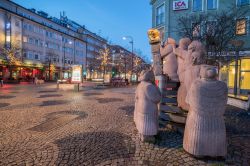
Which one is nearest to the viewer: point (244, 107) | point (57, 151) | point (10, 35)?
point (57, 151)

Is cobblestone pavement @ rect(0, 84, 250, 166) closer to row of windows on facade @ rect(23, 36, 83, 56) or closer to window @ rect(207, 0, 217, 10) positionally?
window @ rect(207, 0, 217, 10)

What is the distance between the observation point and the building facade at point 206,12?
757 inches

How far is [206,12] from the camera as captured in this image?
20719 mm

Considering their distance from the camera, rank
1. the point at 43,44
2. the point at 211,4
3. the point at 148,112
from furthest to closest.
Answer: the point at 43,44, the point at 211,4, the point at 148,112

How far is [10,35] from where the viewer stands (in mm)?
37062

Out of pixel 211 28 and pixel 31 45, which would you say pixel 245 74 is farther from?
pixel 31 45

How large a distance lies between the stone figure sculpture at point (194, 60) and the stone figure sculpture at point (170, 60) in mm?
1120

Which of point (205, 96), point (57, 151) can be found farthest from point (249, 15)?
point (57, 151)

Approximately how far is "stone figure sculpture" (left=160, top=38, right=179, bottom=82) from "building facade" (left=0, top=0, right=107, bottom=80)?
3212 centimetres

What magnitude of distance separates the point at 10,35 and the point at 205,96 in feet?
136

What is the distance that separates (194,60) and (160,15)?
72.2 ft

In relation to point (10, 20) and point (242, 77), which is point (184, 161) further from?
point (10, 20)

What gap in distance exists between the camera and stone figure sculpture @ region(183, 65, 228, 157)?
3.89 metres

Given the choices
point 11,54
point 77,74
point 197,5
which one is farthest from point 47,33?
point 197,5
